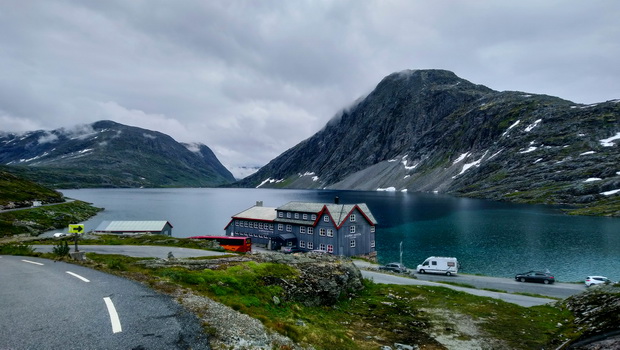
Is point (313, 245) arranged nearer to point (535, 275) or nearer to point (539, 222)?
point (535, 275)

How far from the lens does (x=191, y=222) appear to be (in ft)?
422

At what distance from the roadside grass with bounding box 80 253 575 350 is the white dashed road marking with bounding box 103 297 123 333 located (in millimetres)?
2825

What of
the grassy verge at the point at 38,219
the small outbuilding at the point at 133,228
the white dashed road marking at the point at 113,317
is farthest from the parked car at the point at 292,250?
the grassy verge at the point at 38,219

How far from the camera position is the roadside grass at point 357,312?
17.7 meters

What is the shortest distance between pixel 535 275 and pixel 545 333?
33715 mm

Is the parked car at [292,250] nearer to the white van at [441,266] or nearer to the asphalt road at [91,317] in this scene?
the white van at [441,266]

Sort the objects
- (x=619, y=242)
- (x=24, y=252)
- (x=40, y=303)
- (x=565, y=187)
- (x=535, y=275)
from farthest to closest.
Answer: (x=565, y=187)
(x=619, y=242)
(x=535, y=275)
(x=24, y=252)
(x=40, y=303)

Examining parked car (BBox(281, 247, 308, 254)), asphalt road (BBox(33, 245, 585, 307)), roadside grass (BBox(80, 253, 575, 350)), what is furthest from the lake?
roadside grass (BBox(80, 253, 575, 350))

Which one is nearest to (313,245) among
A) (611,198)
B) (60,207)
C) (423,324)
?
(423,324)

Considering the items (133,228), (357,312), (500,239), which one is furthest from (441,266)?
(133,228)

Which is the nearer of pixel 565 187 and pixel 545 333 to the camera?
pixel 545 333

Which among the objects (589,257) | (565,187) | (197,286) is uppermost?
(565,187)

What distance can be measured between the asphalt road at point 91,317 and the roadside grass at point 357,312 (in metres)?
1.38

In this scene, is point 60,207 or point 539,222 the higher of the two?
point 60,207
